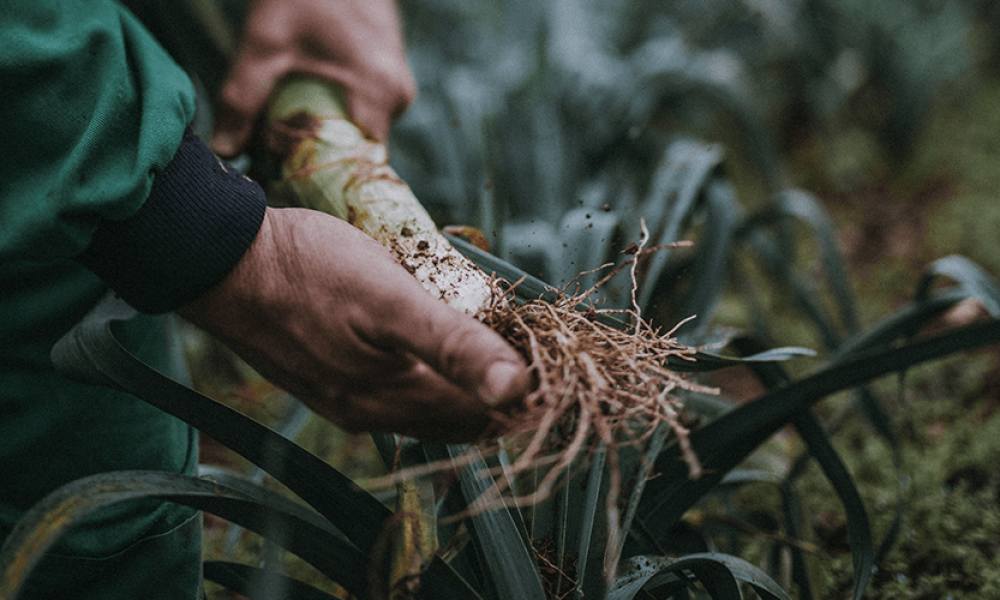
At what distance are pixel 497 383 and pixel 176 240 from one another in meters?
0.27

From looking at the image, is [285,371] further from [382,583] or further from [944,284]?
[944,284]

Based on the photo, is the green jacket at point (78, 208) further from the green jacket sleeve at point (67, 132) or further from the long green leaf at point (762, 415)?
the long green leaf at point (762, 415)

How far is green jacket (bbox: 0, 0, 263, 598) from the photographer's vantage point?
0.46 m

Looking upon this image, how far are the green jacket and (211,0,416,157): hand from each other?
0.15 meters

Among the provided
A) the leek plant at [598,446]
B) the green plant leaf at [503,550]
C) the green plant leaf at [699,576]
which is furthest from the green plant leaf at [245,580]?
the green plant leaf at [699,576]

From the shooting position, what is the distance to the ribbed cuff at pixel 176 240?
0.48 m

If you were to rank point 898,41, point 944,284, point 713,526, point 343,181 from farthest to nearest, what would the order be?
point 898,41, point 944,284, point 713,526, point 343,181

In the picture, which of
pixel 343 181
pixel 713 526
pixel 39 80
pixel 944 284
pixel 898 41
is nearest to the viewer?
pixel 39 80

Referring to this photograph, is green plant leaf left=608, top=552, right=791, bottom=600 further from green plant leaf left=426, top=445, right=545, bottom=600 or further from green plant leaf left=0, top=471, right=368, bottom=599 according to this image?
green plant leaf left=0, top=471, right=368, bottom=599

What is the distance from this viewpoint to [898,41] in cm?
215

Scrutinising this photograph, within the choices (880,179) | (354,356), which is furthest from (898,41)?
(354,356)

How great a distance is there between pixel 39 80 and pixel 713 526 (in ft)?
2.89

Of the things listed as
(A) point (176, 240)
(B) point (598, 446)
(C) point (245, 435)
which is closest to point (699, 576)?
(B) point (598, 446)

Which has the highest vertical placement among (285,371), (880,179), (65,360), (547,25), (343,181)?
(880,179)
